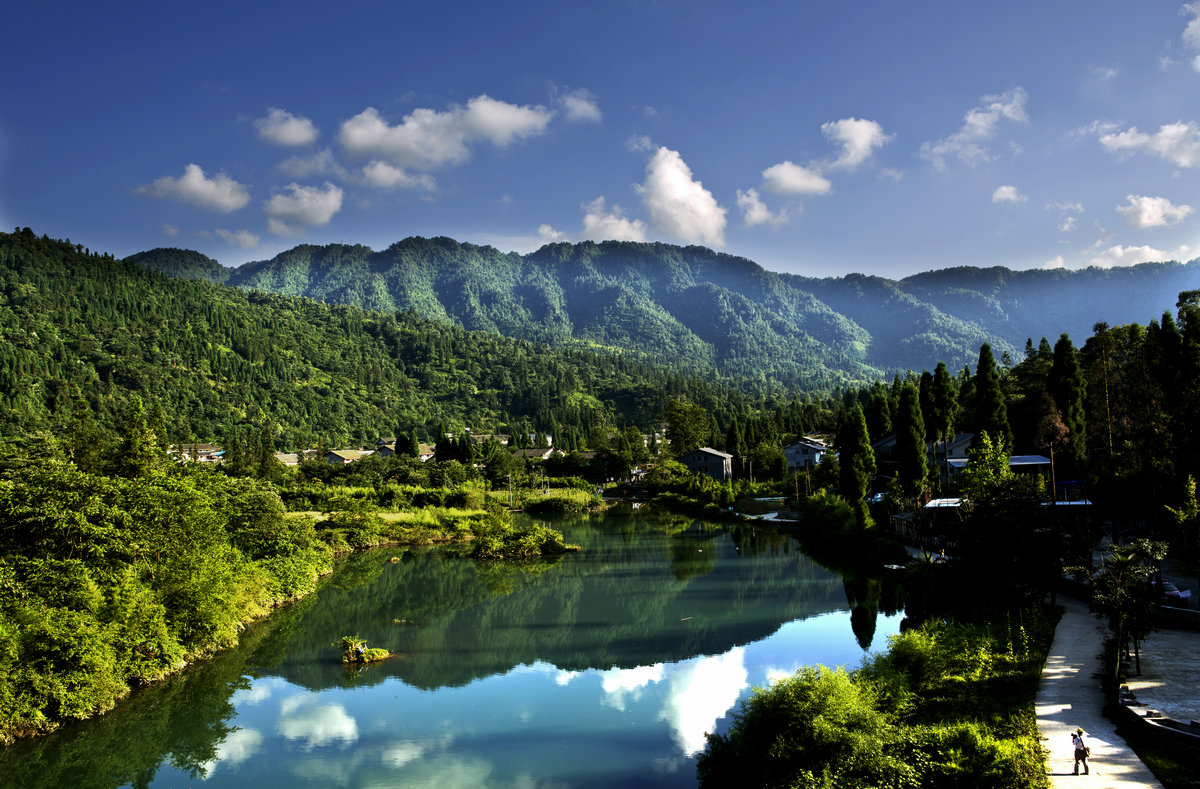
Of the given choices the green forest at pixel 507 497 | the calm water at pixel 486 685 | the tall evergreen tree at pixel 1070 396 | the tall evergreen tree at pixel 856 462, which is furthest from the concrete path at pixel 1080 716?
the tall evergreen tree at pixel 856 462

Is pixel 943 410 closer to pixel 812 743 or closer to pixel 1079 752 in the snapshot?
pixel 1079 752

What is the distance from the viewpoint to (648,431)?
126625 millimetres

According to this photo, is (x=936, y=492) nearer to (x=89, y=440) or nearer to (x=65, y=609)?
(x=65, y=609)

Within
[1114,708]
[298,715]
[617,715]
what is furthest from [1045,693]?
[298,715]

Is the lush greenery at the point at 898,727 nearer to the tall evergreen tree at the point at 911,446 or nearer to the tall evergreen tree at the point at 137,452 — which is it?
the tall evergreen tree at the point at 911,446

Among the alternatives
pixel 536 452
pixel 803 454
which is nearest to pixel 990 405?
pixel 803 454

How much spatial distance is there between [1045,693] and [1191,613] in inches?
267

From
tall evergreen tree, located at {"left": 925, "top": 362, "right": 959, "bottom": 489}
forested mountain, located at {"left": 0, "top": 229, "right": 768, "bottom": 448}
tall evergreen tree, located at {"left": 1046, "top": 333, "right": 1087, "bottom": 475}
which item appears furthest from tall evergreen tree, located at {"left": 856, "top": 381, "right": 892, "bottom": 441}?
forested mountain, located at {"left": 0, "top": 229, "right": 768, "bottom": 448}

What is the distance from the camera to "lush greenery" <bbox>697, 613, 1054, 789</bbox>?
451 inches

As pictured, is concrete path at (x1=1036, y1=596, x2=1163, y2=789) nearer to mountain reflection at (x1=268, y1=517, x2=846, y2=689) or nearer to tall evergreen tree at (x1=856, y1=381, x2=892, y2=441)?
mountain reflection at (x1=268, y1=517, x2=846, y2=689)

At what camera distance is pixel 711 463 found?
73.9 m

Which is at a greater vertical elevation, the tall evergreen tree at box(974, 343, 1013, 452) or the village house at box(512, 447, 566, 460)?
the tall evergreen tree at box(974, 343, 1013, 452)

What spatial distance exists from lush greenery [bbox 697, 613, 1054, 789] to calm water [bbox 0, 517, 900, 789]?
2.56m

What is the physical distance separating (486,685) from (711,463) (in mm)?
54438
